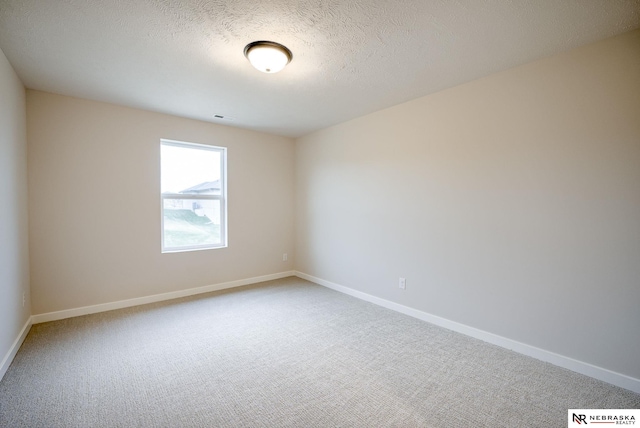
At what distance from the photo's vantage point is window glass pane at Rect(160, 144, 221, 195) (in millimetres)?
3871

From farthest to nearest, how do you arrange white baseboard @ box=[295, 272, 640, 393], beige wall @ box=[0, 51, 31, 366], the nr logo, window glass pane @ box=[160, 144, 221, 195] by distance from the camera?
1. window glass pane @ box=[160, 144, 221, 195]
2. beige wall @ box=[0, 51, 31, 366]
3. white baseboard @ box=[295, 272, 640, 393]
4. the nr logo

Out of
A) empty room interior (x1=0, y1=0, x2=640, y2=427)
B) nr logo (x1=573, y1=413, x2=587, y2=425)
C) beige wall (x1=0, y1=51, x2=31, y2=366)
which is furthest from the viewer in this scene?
beige wall (x1=0, y1=51, x2=31, y2=366)

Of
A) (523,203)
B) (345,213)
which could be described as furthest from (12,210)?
(523,203)

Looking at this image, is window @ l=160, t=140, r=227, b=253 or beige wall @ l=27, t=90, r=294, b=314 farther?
window @ l=160, t=140, r=227, b=253

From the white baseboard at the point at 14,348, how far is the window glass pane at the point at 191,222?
1485 millimetres

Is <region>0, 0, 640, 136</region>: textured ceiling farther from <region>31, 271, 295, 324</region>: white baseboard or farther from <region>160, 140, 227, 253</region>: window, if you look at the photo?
<region>31, 271, 295, 324</region>: white baseboard

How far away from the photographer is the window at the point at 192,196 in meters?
3.88

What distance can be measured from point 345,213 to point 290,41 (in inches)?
97.8

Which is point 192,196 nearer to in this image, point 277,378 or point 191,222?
point 191,222

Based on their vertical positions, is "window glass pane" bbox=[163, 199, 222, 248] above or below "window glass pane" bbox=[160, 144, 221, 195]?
below

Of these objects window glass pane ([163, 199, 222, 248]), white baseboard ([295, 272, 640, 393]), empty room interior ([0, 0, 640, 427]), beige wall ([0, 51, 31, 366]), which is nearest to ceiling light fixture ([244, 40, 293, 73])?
empty room interior ([0, 0, 640, 427])

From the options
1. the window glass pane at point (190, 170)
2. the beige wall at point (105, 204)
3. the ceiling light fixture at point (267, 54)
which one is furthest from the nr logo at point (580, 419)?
the window glass pane at point (190, 170)

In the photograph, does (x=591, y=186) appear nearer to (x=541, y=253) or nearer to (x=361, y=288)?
(x=541, y=253)

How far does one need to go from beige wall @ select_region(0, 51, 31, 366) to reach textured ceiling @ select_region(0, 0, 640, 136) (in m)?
0.28
